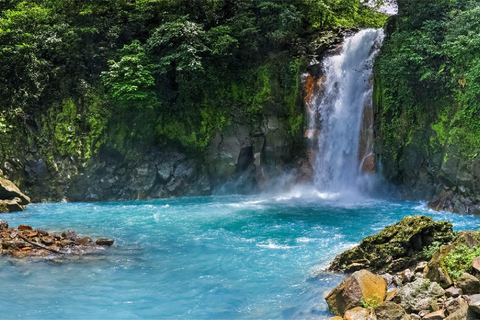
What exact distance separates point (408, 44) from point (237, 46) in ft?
28.9

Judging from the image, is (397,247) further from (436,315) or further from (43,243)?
(43,243)

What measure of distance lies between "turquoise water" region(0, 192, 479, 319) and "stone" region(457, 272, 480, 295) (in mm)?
2229

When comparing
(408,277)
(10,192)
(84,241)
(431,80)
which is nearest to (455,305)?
(408,277)

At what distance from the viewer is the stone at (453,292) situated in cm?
548

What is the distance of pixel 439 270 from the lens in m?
6.09

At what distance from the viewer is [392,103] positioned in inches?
706

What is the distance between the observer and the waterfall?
19.7 metres

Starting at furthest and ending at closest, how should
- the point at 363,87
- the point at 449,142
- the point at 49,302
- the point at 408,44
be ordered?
the point at 363,87 < the point at 408,44 < the point at 449,142 < the point at 49,302

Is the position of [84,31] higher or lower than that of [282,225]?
higher

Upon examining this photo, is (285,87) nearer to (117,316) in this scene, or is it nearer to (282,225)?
(282,225)

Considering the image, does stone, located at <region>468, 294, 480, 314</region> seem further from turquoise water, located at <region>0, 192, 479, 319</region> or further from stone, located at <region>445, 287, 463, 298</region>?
turquoise water, located at <region>0, 192, 479, 319</region>

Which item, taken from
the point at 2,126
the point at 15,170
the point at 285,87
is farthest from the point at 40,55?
the point at 285,87

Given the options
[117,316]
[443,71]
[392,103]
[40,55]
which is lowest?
[117,316]

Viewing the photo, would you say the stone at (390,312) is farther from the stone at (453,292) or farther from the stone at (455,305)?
the stone at (453,292)
